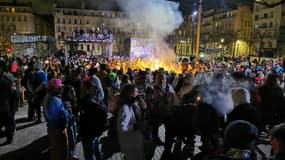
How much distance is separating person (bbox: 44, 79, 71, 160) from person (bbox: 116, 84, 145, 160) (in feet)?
3.33

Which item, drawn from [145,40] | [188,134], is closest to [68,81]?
[188,134]

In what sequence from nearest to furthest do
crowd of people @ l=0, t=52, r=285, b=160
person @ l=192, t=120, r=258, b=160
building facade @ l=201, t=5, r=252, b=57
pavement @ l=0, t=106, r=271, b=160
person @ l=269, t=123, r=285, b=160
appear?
person @ l=269, t=123, r=285, b=160 < person @ l=192, t=120, r=258, b=160 < crowd of people @ l=0, t=52, r=285, b=160 < pavement @ l=0, t=106, r=271, b=160 < building facade @ l=201, t=5, r=252, b=57

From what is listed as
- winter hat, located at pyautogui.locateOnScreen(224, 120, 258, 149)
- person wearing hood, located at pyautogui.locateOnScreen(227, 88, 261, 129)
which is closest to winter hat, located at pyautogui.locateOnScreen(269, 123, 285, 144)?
winter hat, located at pyautogui.locateOnScreen(224, 120, 258, 149)

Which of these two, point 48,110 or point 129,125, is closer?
point 129,125

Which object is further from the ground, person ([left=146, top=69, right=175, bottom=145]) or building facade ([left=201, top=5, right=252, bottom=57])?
building facade ([left=201, top=5, right=252, bottom=57])

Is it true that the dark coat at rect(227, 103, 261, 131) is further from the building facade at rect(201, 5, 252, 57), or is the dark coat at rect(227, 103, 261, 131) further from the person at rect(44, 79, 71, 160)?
the building facade at rect(201, 5, 252, 57)

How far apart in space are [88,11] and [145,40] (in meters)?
61.1

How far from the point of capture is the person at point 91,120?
13.4 ft

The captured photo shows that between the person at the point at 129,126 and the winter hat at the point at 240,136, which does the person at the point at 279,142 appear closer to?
the winter hat at the point at 240,136

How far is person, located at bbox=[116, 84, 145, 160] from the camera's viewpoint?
11.7ft

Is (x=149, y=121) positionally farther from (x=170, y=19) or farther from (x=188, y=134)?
(x=170, y=19)

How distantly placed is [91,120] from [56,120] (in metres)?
0.56

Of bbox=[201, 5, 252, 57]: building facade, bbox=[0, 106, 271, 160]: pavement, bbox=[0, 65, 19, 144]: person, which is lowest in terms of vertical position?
bbox=[0, 106, 271, 160]: pavement

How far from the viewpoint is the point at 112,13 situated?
2977 inches
